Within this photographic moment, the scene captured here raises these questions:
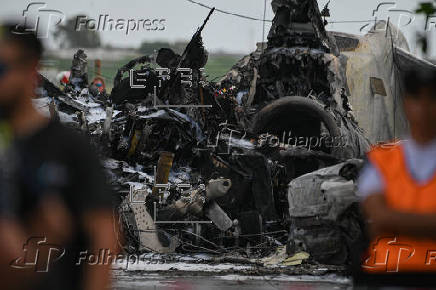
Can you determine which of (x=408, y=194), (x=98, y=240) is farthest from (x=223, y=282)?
(x=98, y=240)

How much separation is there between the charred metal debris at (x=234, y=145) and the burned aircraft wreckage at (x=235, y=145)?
2 centimetres

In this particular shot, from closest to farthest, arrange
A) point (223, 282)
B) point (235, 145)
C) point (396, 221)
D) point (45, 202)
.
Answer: point (45, 202) < point (396, 221) < point (223, 282) < point (235, 145)

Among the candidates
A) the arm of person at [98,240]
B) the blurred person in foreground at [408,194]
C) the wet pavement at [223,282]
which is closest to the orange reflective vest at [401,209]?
the blurred person in foreground at [408,194]

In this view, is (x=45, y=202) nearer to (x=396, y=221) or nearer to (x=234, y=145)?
(x=396, y=221)

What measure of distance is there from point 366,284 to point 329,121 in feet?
42.9

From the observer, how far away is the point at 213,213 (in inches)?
481

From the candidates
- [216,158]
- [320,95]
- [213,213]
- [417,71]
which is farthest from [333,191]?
[320,95]

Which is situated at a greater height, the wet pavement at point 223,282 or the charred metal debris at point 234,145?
the charred metal debris at point 234,145

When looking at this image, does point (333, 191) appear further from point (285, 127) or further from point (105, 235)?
point (285, 127)

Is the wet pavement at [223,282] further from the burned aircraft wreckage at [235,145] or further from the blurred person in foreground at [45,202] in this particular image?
the blurred person in foreground at [45,202]

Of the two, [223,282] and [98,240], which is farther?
[223,282]

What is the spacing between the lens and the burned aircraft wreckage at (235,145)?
10078 millimetres

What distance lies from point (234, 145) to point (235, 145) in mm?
16

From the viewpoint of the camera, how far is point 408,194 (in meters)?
2.88
